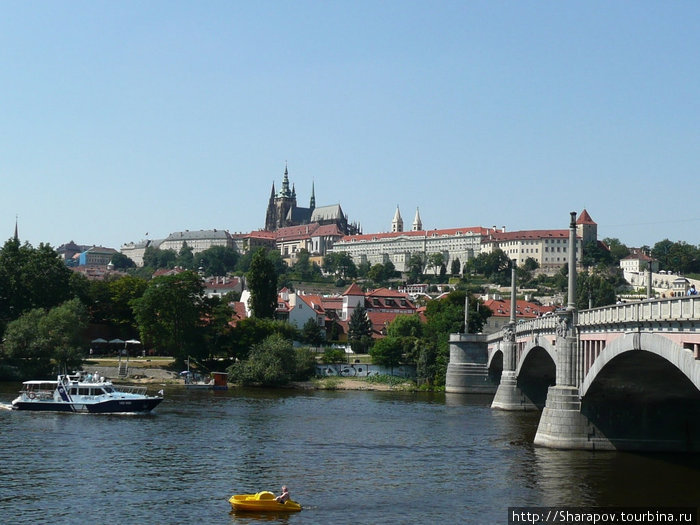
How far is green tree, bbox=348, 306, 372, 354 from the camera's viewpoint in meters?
136

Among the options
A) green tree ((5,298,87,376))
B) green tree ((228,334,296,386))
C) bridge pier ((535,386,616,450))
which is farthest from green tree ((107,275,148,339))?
bridge pier ((535,386,616,450))

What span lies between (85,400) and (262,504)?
38.2m

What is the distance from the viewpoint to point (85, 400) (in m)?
72.2

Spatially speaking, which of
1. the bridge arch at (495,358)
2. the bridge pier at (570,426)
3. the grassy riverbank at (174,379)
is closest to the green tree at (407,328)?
the grassy riverbank at (174,379)

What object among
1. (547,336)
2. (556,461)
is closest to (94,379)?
(547,336)

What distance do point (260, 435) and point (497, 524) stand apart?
2522cm

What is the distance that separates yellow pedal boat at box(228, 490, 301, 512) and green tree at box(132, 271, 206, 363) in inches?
2815

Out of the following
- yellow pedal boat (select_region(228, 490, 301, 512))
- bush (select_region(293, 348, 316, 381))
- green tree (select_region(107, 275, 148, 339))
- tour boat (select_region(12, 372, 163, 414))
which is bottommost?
yellow pedal boat (select_region(228, 490, 301, 512))

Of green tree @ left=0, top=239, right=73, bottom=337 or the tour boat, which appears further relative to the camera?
green tree @ left=0, top=239, right=73, bottom=337

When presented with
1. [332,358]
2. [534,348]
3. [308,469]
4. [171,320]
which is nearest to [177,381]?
[171,320]

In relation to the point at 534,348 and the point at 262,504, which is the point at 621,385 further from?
the point at 534,348

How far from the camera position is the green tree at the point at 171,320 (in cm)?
10875

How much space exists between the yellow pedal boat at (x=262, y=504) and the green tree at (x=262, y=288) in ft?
287

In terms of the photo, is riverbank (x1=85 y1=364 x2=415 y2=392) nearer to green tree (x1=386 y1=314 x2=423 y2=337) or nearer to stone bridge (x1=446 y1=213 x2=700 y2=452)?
green tree (x1=386 y1=314 x2=423 y2=337)
